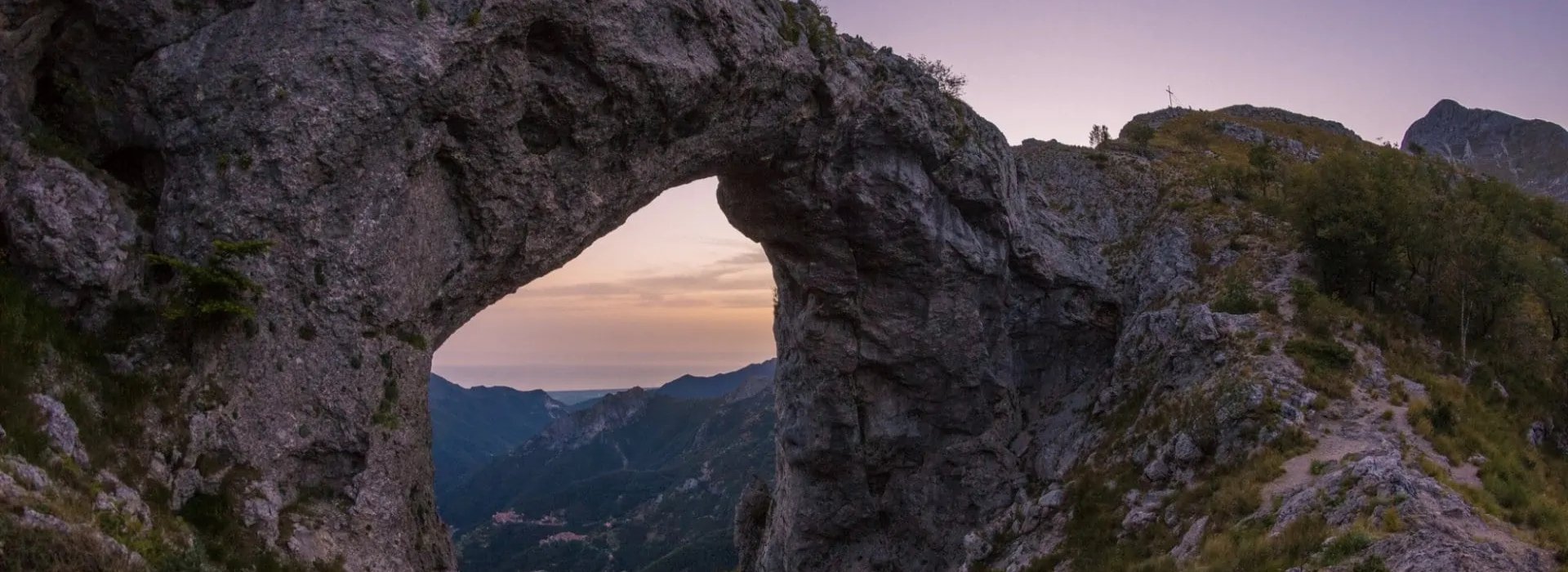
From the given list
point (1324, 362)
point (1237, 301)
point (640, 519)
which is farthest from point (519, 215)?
point (640, 519)

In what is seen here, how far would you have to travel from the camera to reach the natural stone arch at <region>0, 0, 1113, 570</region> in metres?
16.7

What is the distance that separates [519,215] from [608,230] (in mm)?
4740

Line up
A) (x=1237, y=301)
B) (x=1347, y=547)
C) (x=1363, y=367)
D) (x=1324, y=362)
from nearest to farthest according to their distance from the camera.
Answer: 1. (x=1347, y=547)
2. (x=1363, y=367)
3. (x=1324, y=362)
4. (x=1237, y=301)

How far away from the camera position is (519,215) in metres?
23.0

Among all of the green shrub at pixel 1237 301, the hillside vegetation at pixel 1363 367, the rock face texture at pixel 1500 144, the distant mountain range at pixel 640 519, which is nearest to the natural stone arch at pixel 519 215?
the green shrub at pixel 1237 301

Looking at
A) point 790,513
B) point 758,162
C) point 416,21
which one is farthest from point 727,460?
point 416,21

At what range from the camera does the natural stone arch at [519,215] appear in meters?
16.7

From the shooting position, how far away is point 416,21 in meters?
19.3

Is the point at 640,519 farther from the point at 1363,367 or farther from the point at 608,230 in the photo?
the point at 1363,367

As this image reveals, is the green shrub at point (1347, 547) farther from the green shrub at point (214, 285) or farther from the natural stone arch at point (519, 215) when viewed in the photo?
the green shrub at point (214, 285)

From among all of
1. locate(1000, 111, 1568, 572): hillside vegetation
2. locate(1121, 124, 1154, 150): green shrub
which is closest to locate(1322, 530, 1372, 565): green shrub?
locate(1000, 111, 1568, 572): hillside vegetation

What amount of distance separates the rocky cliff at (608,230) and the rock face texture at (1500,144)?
71039 millimetres

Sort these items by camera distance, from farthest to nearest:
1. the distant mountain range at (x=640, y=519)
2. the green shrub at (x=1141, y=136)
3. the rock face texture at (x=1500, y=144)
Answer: the distant mountain range at (x=640, y=519)
the rock face texture at (x=1500, y=144)
the green shrub at (x=1141, y=136)

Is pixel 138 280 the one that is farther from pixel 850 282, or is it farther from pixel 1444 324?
pixel 1444 324
